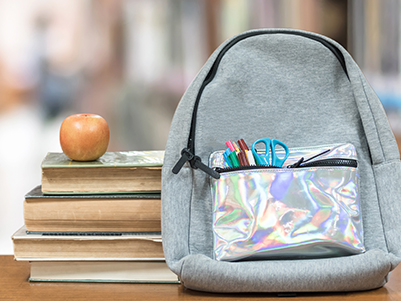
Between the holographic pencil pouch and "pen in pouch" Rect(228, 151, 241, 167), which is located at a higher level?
"pen in pouch" Rect(228, 151, 241, 167)

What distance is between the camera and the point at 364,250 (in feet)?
1.69

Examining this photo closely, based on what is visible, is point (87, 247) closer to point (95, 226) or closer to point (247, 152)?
point (95, 226)

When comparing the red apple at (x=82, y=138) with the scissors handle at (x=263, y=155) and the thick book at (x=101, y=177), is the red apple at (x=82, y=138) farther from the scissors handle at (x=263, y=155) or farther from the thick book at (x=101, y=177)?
the scissors handle at (x=263, y=155)

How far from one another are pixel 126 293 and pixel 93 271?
7cm

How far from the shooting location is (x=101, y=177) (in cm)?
55

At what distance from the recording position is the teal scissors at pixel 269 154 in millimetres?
537

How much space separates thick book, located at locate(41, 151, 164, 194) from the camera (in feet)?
1.80

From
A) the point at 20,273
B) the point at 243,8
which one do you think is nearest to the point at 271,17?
the point at 243,8

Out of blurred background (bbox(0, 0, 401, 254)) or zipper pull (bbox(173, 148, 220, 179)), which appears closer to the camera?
zipper pull (bbox(173, 148, 220, 179))

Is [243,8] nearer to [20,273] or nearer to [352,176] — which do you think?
[352,176]

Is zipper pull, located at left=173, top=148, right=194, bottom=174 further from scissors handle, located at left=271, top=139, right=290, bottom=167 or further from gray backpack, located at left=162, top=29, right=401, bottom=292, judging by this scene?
→ scissors handle, located at left=271, top=139, right=290, bottom=167

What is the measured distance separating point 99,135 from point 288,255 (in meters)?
0.30

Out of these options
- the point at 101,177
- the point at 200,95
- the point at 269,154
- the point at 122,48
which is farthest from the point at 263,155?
the point at 122,48

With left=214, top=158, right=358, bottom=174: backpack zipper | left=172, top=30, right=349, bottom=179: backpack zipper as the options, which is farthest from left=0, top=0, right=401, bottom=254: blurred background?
left=214, top=158, right=358, bottom=174: backpack zipper
